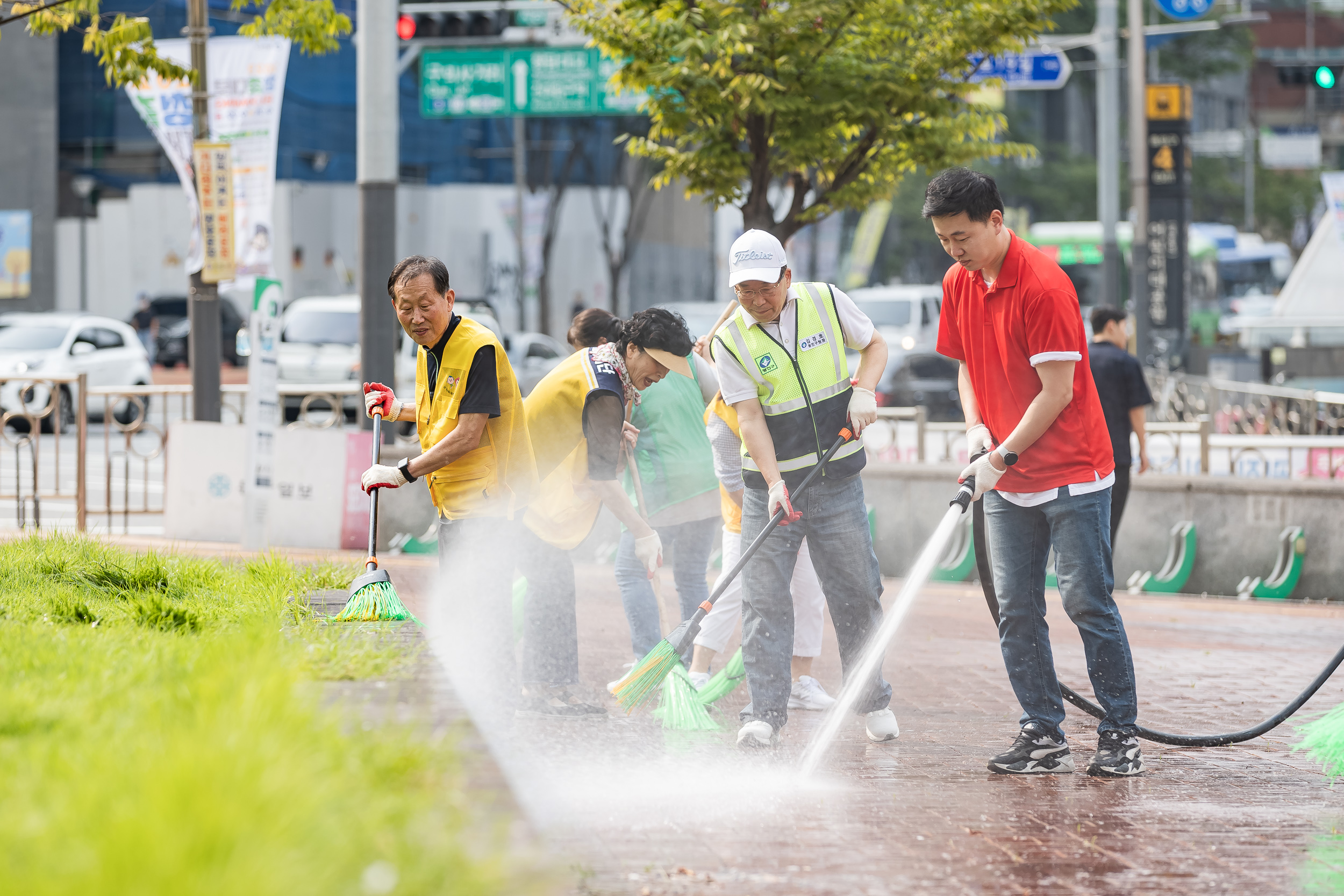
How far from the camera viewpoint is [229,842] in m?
2.04

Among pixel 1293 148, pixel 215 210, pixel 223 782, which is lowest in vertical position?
pixel 223 782

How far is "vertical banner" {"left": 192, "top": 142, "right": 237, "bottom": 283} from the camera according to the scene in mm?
11680

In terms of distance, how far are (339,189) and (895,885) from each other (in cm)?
3387

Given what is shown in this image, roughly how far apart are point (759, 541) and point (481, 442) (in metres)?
1.04

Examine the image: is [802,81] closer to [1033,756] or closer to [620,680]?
[620,680]

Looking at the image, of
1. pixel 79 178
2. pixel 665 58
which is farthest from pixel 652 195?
pixel 665 58

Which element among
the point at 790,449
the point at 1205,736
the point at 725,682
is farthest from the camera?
the point at 725,682

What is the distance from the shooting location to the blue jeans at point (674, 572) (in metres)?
6.29

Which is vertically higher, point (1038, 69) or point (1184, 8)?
point (1184, 8)

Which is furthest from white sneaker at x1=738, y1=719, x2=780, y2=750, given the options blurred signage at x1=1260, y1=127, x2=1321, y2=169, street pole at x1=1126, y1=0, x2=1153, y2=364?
blurred signage at x1=1260, y1=127, x2=1321, y2=169

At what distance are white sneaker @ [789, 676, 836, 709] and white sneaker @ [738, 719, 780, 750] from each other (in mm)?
894

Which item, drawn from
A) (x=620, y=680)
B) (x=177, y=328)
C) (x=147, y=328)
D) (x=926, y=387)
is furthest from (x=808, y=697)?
(x=147, y=328)

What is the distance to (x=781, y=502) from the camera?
16.8 feet

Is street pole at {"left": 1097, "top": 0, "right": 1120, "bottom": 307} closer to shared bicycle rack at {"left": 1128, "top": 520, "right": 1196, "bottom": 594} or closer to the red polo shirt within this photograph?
shared bicycle rack at {"left": 1128, "top": 520, "right": 1196, "bottom": 594}
